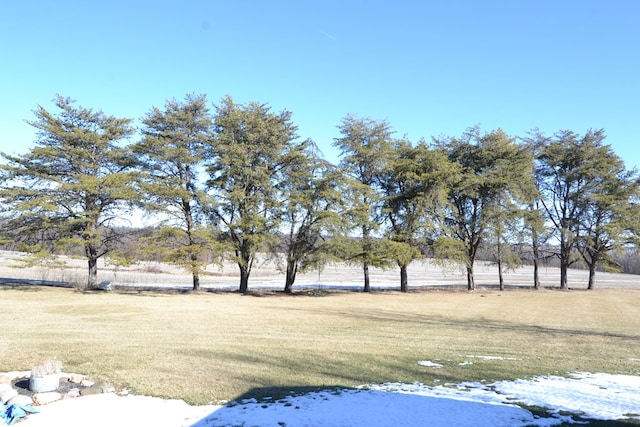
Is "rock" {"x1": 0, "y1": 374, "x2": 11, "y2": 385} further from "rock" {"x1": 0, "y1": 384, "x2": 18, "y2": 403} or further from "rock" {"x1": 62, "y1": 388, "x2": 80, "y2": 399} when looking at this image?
"rock" {"x1": 62, "y1": 388, "x2": 80, "y2": 399}

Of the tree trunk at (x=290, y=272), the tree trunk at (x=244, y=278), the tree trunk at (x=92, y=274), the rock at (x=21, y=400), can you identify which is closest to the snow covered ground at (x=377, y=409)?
the rock at (x=21, y=400)

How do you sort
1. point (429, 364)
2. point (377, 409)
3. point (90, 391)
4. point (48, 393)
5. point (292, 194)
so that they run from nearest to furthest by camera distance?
point (377, 409)
point (48, 393)
point (90, 391)
point (429, 364)
point (292, 194)

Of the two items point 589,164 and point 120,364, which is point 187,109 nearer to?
point 120,364

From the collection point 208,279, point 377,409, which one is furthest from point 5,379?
point 208,279

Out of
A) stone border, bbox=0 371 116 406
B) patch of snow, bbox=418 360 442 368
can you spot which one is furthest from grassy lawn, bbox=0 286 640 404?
stone border, bbox=0 371 116 406

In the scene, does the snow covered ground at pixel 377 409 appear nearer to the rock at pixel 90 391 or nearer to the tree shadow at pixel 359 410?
the tree shadow at pixel 359 410

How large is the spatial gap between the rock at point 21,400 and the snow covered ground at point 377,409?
0.87 ft

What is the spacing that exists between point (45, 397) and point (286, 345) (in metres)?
5.94

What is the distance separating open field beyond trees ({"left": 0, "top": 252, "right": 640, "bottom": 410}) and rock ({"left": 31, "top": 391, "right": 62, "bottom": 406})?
106cm


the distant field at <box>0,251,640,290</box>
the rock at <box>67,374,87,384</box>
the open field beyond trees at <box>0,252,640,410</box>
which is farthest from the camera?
the distant field at <box>0,251,640,290</box>

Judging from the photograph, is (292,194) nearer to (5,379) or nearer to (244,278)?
(244,278)

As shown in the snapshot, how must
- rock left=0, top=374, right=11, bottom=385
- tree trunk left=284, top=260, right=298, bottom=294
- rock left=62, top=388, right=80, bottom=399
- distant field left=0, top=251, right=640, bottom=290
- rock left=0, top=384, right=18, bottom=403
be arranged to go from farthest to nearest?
1. distant field left=0, top=251, right=640, bottom=290
2. tree trunk left=284, top=260, right=298, bottom=294
3. rock left=0, top=374, right=11, bottom=385
4. rock left=62, top=388, right=80, bottom=399
5. rock left=0, top=384, right=18, bottom=403

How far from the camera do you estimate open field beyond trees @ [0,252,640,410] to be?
829 centimetres

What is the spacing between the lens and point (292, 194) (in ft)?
102
